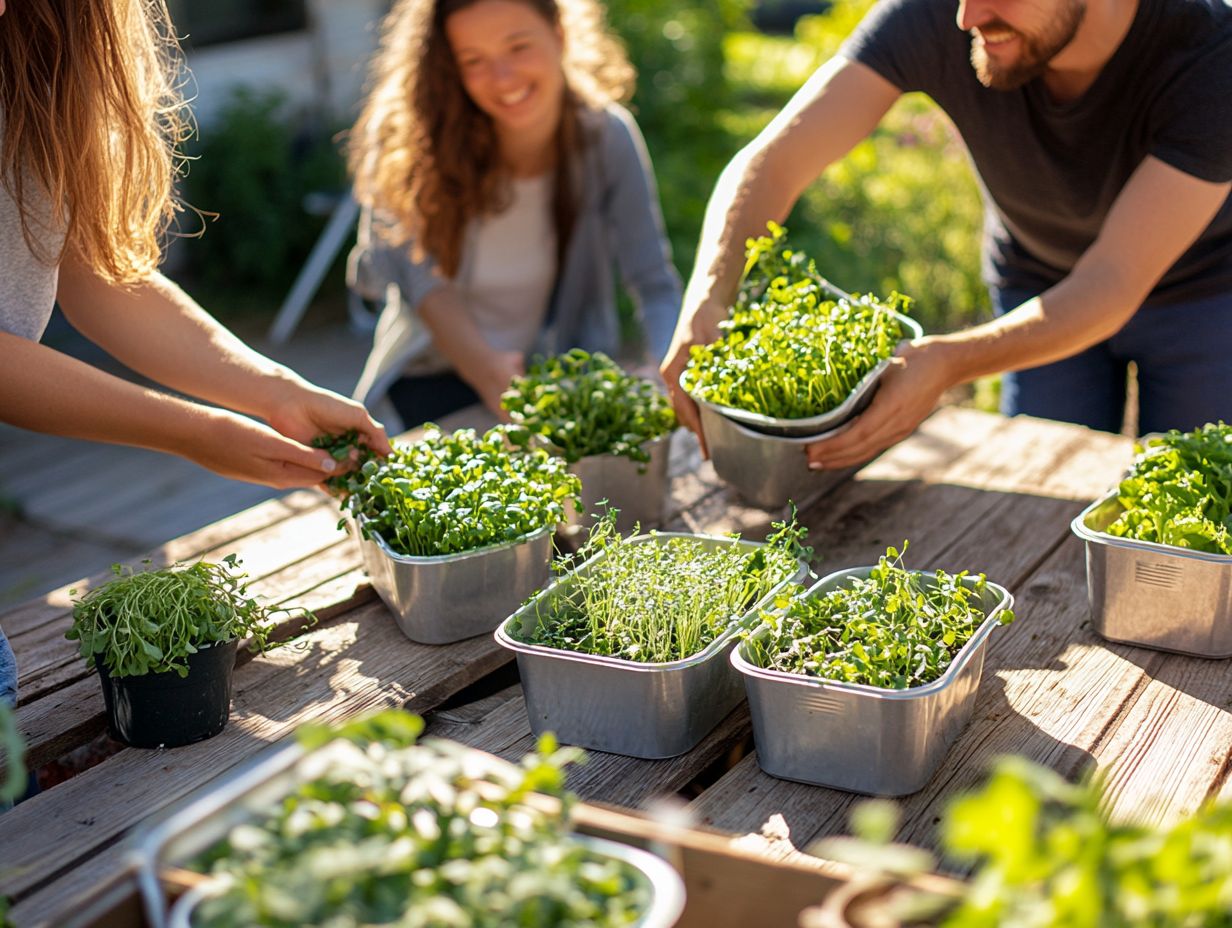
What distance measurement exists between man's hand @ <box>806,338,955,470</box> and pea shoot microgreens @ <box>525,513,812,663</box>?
0.91 feet

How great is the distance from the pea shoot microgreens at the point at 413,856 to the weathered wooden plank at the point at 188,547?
1.12m

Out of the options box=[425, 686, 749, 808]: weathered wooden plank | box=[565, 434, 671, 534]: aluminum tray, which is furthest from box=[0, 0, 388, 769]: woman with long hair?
box=[425, 686, 749, 808]: weathered wooden plank

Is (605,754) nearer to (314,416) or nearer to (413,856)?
(413,856)

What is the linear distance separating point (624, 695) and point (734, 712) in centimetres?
20

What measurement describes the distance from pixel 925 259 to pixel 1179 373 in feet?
9.21

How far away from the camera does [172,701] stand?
4.99ft

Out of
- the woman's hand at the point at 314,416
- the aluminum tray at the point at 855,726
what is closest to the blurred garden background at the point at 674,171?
the woman's hand at the point at 314,416

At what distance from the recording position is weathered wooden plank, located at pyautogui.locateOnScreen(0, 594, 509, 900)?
1.35m

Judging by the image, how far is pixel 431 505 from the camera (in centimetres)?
171

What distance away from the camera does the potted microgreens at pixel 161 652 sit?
4.91ft

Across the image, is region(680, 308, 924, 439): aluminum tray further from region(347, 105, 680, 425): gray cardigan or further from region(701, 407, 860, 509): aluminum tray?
region(347, 105, 680, 425): gray cardigan

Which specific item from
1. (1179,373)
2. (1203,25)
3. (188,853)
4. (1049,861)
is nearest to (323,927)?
(188,853)

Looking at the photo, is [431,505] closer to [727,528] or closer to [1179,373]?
[727,528]

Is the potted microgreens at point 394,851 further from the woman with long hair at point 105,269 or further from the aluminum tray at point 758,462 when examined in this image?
the aluminum tray at point 758,462
